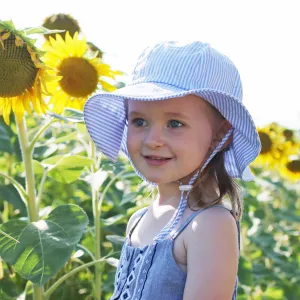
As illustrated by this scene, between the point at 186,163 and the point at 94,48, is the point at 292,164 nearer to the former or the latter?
the point at 94,48

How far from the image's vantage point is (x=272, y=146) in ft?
12.3

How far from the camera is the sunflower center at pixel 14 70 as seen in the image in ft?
6.32

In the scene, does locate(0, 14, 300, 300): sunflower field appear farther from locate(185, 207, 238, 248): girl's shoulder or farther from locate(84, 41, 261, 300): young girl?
locate(185, 207, 238, 248): girl's shoulder

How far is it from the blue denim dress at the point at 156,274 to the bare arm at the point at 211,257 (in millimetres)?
41

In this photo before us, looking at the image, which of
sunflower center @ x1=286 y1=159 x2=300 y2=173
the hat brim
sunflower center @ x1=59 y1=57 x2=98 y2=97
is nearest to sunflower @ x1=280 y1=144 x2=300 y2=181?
sunflower center @ x1=286 y1=159 x2=300 y2=173

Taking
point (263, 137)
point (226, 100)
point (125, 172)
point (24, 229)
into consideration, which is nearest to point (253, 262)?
point (263, 137)

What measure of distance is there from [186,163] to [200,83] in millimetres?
149

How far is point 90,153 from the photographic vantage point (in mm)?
2387

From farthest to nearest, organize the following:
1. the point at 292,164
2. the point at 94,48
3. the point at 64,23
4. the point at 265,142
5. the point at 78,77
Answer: the point at 292,164 → the point at 265,142 → the point at 64,23 → the point at 94,48 → the point at 78,77

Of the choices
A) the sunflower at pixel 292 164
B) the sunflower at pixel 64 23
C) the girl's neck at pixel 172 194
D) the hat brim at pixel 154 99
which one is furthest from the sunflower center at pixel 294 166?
the girl's neck at pixel 172 194

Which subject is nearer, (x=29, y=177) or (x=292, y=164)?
(x=29, y=177)

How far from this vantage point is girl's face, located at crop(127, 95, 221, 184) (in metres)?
1.51

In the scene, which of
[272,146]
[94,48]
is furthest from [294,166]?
[94,48]

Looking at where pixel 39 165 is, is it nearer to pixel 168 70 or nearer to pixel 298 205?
pixel 168 70
